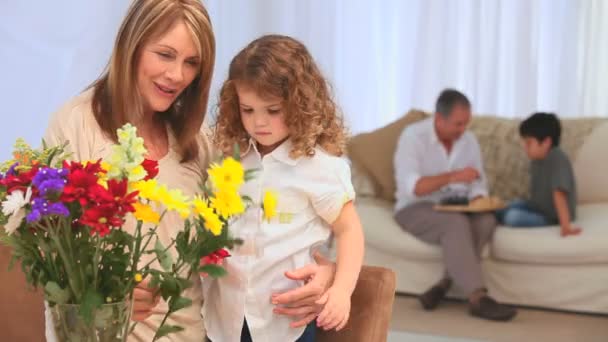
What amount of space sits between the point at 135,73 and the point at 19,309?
0.54 m

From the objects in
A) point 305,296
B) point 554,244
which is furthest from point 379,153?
point 305,296

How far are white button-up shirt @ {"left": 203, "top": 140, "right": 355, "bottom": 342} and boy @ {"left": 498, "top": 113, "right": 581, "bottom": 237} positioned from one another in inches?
117

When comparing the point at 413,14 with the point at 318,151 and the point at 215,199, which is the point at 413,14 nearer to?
the point at 318,151

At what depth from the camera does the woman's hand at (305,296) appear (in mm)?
1587

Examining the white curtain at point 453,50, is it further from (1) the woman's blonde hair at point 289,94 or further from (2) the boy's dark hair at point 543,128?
(1) the woman's blonde hair at point 289,94

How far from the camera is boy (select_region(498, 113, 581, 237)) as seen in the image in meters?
4.49

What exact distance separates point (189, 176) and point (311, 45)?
4249 mm

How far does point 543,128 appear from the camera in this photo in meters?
4.62

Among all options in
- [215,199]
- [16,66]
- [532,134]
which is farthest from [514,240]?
[215,199]

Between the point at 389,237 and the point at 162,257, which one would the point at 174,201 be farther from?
the point at 389,237

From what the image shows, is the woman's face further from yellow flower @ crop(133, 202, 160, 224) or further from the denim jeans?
yellow flower @ crop(133, 202, 160, 224)

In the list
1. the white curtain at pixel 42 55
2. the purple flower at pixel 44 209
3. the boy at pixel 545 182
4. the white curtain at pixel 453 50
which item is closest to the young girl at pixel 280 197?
the purple flower at pixel 44 209

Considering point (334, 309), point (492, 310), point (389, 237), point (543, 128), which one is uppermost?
point (334, 309)

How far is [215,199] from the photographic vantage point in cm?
111
